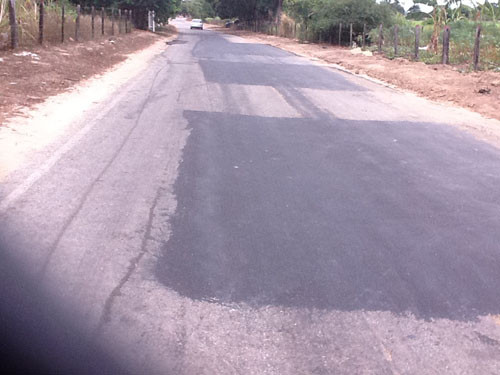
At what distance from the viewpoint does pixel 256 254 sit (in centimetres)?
438

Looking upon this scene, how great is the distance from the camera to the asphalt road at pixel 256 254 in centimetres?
321

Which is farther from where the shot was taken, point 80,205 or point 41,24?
point 41,24

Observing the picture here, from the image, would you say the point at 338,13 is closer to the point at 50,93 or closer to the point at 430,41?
the point at 430,41

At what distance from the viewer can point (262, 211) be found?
5301mm

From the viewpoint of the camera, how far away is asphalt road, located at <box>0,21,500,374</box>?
3213mm

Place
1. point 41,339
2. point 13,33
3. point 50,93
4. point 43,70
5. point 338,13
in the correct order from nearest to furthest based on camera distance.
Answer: point 41,339 → point 50,93 → point 43,70 → point 13,33 → point 338,13

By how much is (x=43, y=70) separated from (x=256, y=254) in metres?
11.9

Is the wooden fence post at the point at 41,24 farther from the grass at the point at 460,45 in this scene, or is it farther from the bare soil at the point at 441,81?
the grass at the point at 460,45

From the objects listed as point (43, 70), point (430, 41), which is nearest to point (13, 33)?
point (43, 70)

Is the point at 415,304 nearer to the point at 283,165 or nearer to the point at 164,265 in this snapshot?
the point at 164,265

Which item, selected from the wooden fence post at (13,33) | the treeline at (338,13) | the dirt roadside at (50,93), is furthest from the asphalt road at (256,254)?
the treeline at (338,13)

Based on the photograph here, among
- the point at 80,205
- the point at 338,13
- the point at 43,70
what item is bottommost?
the point at 80,205

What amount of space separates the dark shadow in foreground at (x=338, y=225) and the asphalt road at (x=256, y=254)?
2 cm

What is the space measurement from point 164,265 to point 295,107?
285 inches
